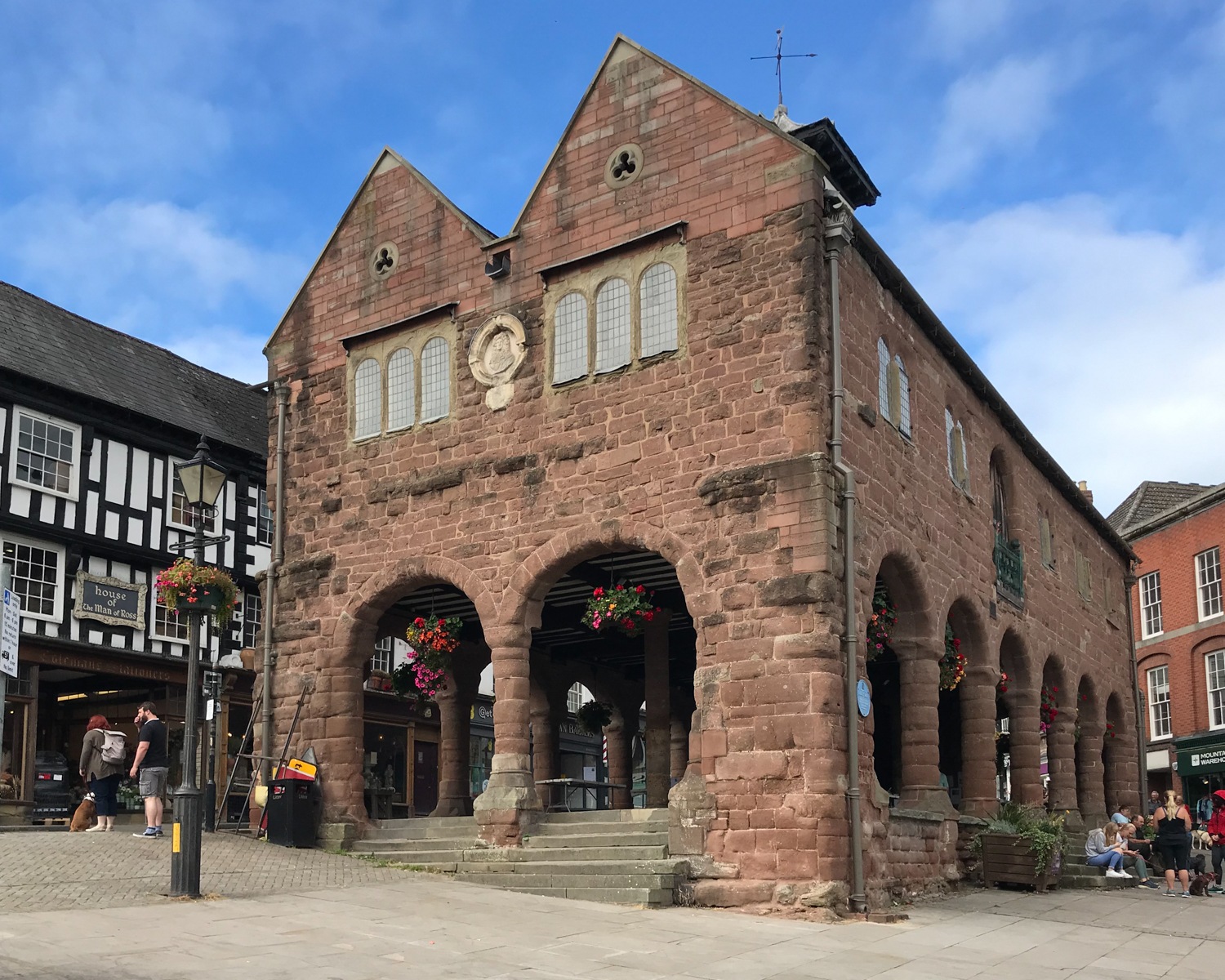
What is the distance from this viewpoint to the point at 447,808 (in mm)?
20797

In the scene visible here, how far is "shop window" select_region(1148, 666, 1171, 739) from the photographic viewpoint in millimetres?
36719

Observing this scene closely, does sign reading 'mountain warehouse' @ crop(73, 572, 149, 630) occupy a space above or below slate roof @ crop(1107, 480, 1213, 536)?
below

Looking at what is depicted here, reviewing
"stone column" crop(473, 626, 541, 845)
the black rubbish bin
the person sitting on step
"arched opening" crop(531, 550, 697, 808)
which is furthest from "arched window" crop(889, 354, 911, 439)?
the black rubbish bin

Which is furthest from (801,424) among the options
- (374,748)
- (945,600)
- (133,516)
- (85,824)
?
(374,748)

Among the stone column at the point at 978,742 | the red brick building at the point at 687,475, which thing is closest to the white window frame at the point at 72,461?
the red brick building at the point at 687,475

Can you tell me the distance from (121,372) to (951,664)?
65.1 feet

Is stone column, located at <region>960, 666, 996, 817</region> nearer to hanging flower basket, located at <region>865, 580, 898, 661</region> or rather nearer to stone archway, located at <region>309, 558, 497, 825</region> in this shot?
hanging flower basket, located at <region>865, 580, 898, 661</region>

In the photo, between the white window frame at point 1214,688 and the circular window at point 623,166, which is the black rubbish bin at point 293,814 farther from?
the white window frame at point 1214,688

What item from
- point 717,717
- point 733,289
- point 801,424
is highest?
point 733,289

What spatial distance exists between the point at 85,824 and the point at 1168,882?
580 inches

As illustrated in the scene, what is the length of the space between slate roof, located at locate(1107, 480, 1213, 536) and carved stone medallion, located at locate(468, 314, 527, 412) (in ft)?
93.3

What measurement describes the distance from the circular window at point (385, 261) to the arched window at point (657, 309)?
4.25 meters

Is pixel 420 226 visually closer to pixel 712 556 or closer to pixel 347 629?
pixel 347 629

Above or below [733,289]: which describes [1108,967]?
below
